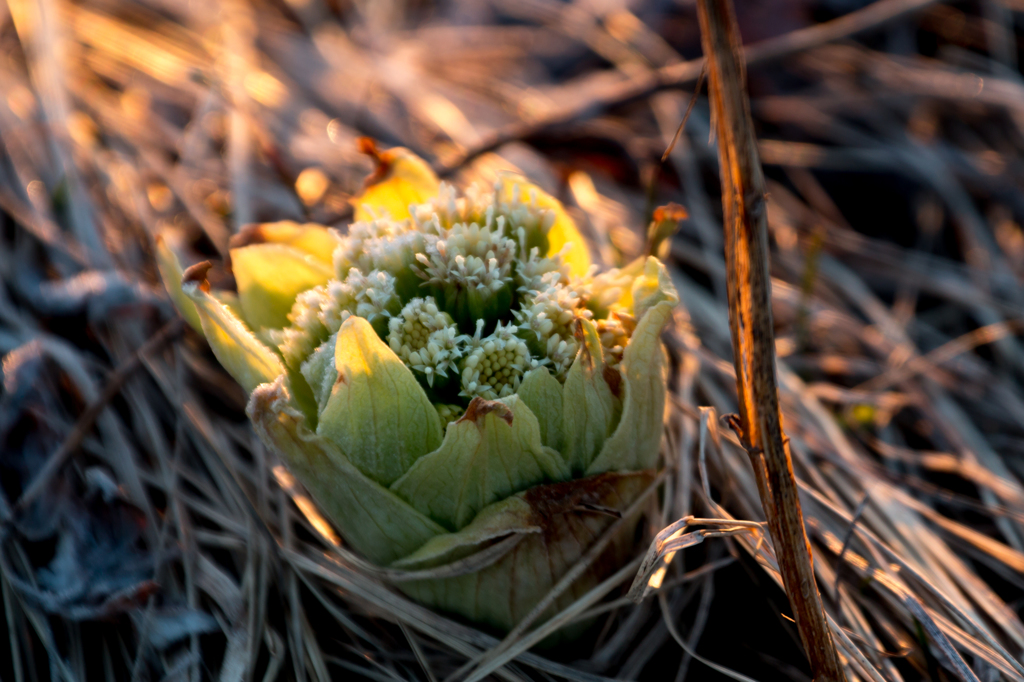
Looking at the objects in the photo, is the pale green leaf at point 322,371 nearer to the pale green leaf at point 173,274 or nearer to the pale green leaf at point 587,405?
the pale green leaf at point 173,274

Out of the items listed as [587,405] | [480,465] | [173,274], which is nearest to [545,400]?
[587,405]

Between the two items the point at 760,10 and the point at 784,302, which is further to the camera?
the point at 760,10

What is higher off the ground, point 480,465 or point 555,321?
point 555,321

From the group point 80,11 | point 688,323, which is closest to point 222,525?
point 688,323

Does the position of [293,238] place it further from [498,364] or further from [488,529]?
[488,529]

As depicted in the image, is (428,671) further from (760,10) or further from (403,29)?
(403,29)

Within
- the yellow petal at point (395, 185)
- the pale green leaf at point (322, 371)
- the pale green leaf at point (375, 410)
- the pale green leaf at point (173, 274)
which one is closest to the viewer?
the pale green leaf at point (375, 410)

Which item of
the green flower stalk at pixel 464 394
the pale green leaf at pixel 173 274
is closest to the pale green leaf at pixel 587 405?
the green flower stalk at pixel 464 394
